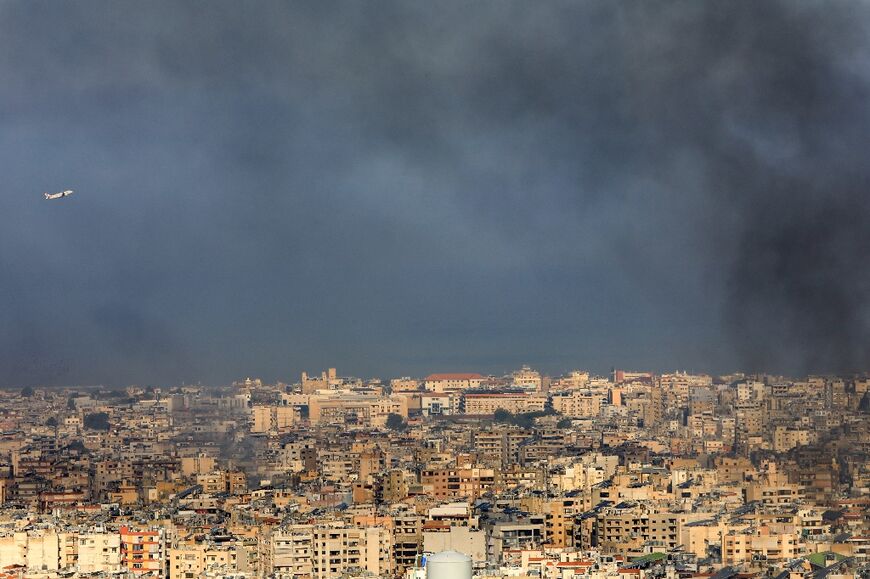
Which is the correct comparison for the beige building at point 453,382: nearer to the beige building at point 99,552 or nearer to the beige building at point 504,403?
the beige building at point 504,403

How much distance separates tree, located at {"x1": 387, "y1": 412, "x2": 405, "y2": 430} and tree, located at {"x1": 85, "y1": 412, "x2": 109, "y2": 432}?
929 cm

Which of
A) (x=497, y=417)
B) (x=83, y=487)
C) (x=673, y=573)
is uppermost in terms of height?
(x=497, y=417)

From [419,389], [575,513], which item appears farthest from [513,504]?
[419,389]

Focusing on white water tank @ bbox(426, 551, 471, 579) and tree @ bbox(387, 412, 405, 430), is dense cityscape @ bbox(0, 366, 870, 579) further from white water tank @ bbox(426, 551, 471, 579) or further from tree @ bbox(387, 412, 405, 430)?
tree @ bbox(387, 412, 405, 430)

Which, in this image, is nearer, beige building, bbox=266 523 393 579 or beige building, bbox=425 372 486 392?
beige building, bbox=266 523 393 579

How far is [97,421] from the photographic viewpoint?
41.7 metres

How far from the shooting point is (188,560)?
18.5 metres

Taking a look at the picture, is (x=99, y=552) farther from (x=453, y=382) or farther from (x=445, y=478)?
(x=453, y=382)

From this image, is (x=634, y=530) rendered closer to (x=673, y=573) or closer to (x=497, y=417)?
(x=673, y=573)

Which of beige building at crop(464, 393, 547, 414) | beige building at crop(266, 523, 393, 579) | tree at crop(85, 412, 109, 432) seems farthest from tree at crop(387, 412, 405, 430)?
beige building at crop(266, 523, 393, 579)

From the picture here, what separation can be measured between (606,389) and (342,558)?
3086 cm

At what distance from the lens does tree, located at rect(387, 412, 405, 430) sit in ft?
161

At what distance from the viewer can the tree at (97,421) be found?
4116 cm

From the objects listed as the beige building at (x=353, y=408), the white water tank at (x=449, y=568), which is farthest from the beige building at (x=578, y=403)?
the white water tank at (x=449, y=568)
